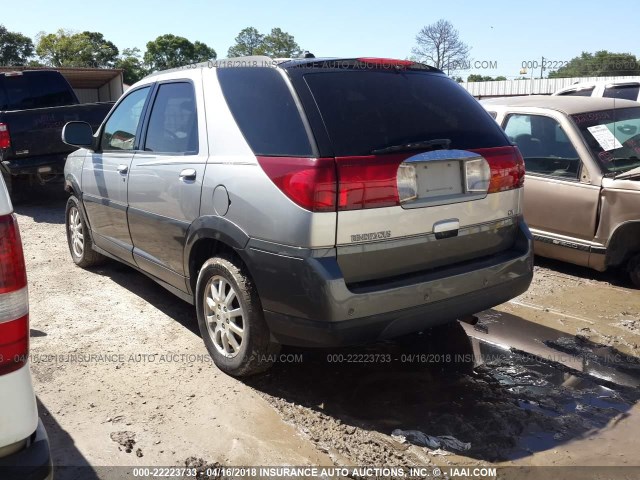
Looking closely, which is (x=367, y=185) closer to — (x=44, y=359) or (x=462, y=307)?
(x=462, y=307)

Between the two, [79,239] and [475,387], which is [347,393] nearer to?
[475,387]

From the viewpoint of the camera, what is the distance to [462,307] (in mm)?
3330

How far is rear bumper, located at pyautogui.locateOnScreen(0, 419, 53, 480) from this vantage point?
1844 millimetres

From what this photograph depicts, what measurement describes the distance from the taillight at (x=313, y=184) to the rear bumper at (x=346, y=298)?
0.24m

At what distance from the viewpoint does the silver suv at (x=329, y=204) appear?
2.93 meters

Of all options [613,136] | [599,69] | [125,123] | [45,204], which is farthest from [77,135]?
[599,69]

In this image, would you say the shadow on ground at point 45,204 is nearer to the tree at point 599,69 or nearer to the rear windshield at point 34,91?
the rear windshield at point 34,91

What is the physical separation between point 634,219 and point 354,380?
302 cm

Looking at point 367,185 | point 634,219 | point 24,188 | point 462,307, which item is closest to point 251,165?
point 367,185

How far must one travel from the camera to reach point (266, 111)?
3262 mm

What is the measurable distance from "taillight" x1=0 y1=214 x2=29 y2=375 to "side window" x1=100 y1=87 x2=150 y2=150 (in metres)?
2.73

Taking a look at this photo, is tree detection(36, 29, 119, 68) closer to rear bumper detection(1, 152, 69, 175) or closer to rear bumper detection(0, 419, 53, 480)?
rear bumper detection(1, 152, 69, 175)

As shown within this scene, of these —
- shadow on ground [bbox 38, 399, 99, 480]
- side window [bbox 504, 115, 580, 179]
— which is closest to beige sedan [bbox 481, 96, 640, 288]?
side window [bbox 504, 115, 580, 179]

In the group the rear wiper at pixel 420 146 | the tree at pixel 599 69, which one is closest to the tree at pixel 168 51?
the tree at pixel 599 69
